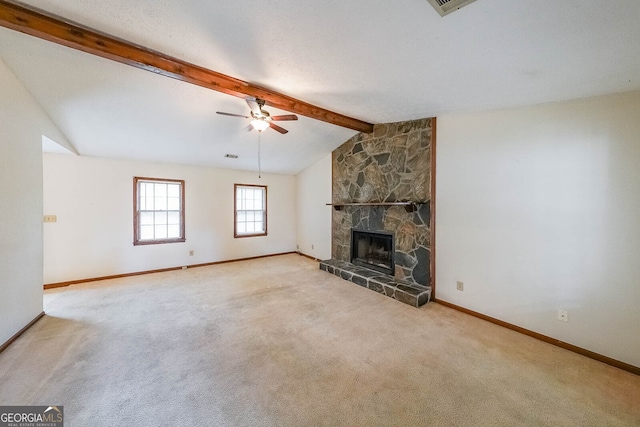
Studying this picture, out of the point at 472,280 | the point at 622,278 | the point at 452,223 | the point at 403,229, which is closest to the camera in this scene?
the point at 622,278

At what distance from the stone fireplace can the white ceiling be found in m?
0.67

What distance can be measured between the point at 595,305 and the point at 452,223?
1.52 meters

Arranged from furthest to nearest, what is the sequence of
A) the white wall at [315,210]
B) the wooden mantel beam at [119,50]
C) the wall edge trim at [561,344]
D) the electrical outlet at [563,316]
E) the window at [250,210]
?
the window at [250,210] → the white wall at [315,210] → the electrical outlet at [563,316] → the wall edge trim at [561,344] → the wooden mantel beam at [119,50]

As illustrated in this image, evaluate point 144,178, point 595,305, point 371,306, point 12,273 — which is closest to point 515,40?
point 595,305

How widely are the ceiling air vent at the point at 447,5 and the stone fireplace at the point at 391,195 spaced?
2.24 m

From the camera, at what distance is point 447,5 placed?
1514mm

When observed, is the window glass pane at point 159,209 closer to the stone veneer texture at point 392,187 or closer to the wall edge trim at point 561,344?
the stone veneer texture at point 392,187

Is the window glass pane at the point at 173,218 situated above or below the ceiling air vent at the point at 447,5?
below

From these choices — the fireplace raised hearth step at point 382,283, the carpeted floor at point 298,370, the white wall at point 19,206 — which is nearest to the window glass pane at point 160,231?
the carpeted floor at point 298,370

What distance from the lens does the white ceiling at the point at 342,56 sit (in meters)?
1.61

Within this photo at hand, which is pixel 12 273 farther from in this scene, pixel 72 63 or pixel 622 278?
pixel 622 278

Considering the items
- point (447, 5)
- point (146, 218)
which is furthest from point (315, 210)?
point (447, 5)

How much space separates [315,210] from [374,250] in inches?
76.7

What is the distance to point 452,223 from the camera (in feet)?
11.1
